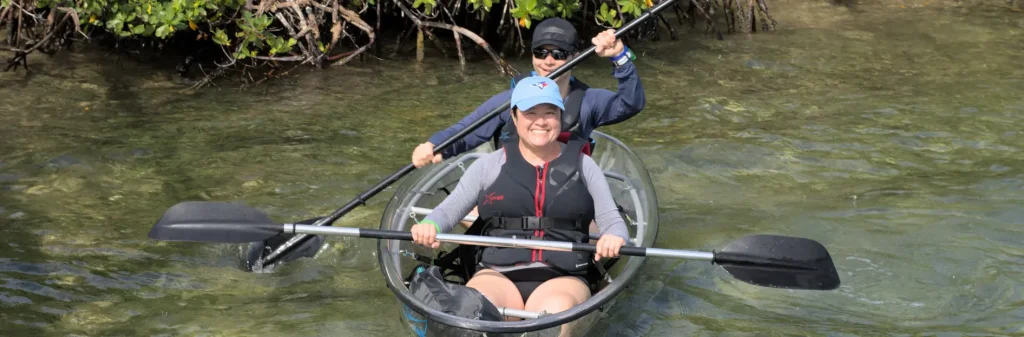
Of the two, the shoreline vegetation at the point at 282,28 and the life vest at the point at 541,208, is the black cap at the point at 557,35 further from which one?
the shoreline vegetation at the point at 282,28

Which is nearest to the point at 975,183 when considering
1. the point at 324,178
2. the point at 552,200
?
the point at 552,200

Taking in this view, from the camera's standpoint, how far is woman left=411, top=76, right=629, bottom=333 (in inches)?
148

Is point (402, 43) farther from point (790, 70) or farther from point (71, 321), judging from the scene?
point (71, 321)

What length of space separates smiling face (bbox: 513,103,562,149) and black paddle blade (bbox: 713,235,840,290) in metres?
0.75

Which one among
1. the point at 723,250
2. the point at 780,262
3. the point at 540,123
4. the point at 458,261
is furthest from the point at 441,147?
the point at 780,262

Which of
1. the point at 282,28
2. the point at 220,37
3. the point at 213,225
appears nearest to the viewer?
the point at 213,225

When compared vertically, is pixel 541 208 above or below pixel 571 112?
below

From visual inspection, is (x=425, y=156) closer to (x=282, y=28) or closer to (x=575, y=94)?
(x=575, y=94)

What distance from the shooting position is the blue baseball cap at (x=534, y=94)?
12.2ft

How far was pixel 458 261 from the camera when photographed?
4363mm

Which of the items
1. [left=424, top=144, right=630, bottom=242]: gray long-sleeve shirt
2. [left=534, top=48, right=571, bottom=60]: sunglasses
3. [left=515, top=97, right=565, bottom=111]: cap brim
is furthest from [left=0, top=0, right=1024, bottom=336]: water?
[left=534, top=48, right=571, bottom=60]: sunglasses

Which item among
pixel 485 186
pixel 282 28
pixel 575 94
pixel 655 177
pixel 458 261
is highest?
pixel 575 94

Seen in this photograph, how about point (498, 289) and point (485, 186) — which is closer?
point (498, 289)

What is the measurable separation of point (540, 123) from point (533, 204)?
0.30 m
